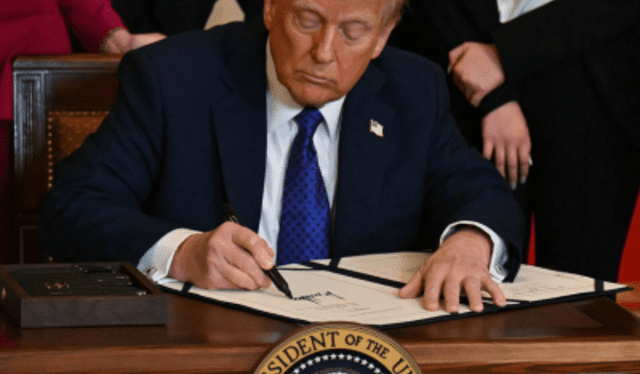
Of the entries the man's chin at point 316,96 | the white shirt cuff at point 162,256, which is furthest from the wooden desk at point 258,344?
the man's chin at point 316,96

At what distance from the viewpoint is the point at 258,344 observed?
2.78 feet

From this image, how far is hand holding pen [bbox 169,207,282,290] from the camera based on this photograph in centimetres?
111

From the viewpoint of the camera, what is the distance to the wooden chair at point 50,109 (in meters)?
1.88

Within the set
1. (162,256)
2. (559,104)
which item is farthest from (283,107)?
(559,104)

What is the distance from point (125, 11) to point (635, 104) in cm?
165

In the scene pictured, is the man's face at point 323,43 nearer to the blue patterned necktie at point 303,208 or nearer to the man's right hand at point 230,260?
the blue patterned necktie at point 303,208

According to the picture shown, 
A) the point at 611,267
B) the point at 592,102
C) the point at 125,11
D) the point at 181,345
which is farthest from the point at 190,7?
the point at 181,345

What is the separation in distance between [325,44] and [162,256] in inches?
19.2

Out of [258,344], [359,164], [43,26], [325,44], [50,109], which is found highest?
[43,26]

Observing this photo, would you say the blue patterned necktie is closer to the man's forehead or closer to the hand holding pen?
the man's forehead

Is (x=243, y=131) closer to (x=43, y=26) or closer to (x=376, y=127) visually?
(x=376, y=127)

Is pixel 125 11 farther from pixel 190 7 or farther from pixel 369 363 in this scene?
pixel 369 363

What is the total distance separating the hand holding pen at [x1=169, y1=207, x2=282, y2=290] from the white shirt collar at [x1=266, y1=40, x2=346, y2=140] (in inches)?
20.1

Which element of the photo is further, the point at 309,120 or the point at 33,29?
the point at 33,29
